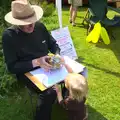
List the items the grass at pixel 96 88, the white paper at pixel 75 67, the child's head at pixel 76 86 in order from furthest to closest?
the grass at pixel 96 88 → the white paper at pixel 75 67 → the child's head at pixel 76 86

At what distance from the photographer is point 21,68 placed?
140 inches

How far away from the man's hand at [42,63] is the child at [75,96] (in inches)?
11.8

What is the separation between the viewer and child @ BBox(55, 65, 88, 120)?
3.05 metres

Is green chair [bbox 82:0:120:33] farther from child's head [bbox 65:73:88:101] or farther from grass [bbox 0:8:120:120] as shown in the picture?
child's head [bbox 65:73:88:101]

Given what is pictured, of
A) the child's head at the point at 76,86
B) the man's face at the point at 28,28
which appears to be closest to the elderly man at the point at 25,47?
the man's face at the point at 28,28

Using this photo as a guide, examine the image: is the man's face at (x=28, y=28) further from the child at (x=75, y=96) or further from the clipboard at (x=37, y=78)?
the child at (x=75, y=96)

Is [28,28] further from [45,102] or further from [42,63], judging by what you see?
[45,102]

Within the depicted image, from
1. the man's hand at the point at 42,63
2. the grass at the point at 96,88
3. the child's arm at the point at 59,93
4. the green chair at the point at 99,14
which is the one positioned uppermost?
the man's hand at the point at 42,63

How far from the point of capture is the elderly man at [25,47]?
11.4 ft

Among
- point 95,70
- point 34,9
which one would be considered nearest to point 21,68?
point 34,9

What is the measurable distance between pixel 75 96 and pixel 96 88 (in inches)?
68.1

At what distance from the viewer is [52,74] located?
353cm

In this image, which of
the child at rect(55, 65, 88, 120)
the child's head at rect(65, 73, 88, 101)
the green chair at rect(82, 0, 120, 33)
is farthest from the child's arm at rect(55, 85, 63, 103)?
the green chair at rect(82, 0, 120, 33)

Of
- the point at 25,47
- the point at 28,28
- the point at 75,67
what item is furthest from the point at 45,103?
the point at 28,28
